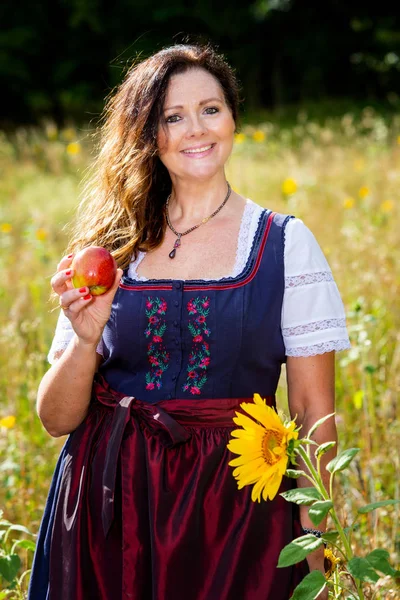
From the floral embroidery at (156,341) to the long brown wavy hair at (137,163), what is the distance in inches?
6.2

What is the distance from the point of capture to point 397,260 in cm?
344

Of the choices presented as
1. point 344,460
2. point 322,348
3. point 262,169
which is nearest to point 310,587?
point 344,460

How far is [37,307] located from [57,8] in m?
15.9

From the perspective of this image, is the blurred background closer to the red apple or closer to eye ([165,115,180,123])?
eye ([165,115,180,123])

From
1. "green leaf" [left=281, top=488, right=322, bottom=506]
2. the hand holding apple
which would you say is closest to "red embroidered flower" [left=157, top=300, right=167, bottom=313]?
the hand holding apple

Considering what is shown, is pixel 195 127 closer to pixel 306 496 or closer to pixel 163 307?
pixel 163 307

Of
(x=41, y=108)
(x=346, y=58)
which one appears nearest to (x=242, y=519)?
(x=41, y=108)

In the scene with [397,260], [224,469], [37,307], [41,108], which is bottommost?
[224,469]

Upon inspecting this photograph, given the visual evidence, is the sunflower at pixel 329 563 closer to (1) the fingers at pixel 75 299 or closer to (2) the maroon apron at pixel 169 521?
(2) the maroon apron at pixel 169 521

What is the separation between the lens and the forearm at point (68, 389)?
152 centimetres

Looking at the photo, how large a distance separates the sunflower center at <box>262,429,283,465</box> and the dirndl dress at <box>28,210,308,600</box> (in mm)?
280

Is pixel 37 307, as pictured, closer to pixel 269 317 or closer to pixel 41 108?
pixel 269 317

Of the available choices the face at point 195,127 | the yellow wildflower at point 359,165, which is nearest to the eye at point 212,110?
the face at point 195,127

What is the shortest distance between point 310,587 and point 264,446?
0.75ft
